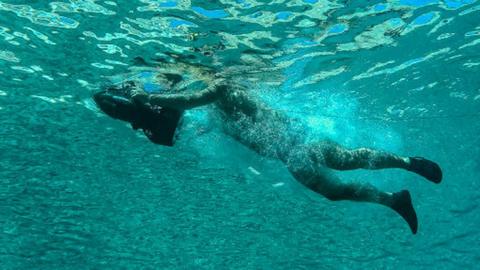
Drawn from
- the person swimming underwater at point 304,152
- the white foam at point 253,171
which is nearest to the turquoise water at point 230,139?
the white foam at point 253,171

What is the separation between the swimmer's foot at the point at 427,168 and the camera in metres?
8.70

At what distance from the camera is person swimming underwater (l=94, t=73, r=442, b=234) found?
811 centimetres

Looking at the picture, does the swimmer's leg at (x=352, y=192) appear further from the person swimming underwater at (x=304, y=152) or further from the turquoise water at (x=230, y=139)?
the turquoise water at (x=230, y=139)

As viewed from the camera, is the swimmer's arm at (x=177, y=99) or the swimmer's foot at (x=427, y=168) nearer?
the swimmer's arm at (x=177, y=99)

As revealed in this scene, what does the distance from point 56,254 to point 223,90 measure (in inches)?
884

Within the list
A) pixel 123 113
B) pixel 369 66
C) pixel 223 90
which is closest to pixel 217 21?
pixel 223 90

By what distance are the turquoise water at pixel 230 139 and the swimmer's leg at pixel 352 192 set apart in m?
3.95

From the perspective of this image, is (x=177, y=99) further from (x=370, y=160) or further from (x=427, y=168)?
(x=427, y=168)

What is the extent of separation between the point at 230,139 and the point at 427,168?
7.93 meters

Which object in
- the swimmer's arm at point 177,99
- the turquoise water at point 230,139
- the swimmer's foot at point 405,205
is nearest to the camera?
the swimmer's arm at point 177,99

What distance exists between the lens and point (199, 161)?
692 inches

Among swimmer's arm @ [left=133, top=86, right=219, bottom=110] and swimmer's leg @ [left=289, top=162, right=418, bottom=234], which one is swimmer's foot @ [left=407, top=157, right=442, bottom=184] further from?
swimmer's arm @ [left=133, top=86, right=219, bottom=110]

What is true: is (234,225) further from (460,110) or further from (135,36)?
(135,36)

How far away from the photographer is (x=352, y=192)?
845cm
